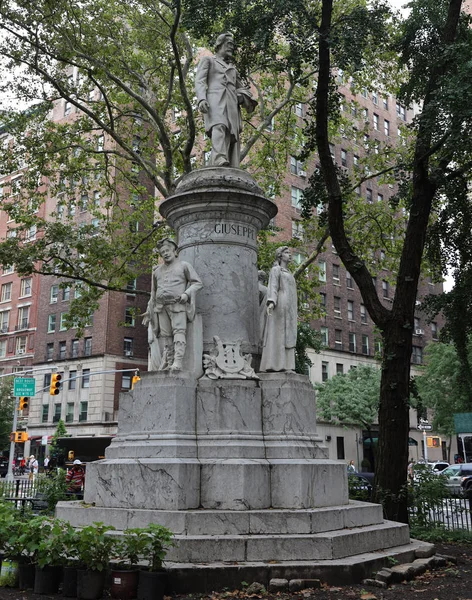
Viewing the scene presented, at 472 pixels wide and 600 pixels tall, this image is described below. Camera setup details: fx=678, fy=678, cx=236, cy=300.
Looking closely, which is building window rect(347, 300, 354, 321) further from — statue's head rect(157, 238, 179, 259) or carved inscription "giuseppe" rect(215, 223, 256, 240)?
statue's head rect(157, 238, 179, 259)

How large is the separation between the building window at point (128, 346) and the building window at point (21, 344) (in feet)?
45.3

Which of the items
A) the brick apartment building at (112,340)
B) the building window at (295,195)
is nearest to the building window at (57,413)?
A: the brick apartment building at (112,340)

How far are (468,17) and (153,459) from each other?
1373cm

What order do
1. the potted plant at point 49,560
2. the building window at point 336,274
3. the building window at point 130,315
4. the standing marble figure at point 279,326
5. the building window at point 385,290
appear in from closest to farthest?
the potted plant at point 49,560, the standing marble figure at point 279,326, the building window at point 130,315, the building window at point 336,274, the building window at point 385,290

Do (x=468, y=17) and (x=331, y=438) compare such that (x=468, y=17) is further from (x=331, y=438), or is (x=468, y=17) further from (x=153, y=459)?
(x=331, y=438)

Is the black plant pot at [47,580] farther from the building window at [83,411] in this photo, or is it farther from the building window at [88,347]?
the building window at [88,347]

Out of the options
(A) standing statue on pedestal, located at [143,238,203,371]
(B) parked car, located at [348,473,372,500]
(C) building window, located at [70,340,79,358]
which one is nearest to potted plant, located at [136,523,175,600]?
(A) standing statue on pedestal, located at [143,238,203,371]

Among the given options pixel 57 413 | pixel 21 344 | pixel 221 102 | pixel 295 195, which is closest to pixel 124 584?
pixel 221 102

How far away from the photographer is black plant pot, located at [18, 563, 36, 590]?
7758mm

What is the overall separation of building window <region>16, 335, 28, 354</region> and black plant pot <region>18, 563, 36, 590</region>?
5942cm

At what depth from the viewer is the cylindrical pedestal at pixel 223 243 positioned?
11086 millimetres

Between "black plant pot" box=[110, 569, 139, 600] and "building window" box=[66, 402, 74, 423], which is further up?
"building window" box=[66, 402, 74, 423]

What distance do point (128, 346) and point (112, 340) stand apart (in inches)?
68.5

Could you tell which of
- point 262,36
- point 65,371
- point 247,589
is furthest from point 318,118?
point 65,371
